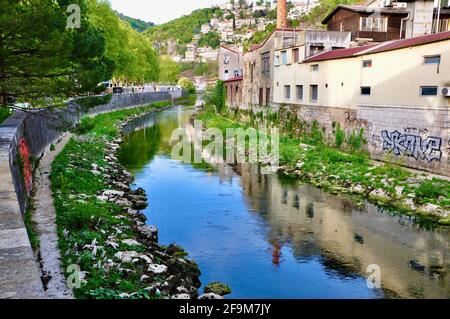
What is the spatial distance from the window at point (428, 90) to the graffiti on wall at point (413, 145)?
176 centimetres

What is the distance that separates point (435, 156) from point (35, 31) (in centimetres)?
1493

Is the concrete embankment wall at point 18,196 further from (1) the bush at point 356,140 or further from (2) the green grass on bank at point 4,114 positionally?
(1) the bush at point 356,140

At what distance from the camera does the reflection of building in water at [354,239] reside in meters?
9.55

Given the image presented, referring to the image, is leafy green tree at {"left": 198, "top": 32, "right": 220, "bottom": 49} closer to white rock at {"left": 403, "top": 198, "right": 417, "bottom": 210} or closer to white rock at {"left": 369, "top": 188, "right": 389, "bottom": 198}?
white rock at {"left": 369, "top": 188, "right": 389, "bottom": 198}

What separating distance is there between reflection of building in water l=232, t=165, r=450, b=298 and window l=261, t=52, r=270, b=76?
1832 centimetres

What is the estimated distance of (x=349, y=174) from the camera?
17.5 metres

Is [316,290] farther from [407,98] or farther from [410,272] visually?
[407,98]

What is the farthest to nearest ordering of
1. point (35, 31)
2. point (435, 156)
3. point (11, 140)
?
point (435, 156) < point (35, 31) < point (11, 140)

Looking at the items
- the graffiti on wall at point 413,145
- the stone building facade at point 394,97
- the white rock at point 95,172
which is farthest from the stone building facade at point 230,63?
the white rock at point 95,172

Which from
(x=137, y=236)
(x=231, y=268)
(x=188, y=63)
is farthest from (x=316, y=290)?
(x=188, y=63)

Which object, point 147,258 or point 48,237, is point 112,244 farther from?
point 48,237

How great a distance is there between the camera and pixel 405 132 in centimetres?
1752

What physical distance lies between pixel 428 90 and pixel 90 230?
14.1 m

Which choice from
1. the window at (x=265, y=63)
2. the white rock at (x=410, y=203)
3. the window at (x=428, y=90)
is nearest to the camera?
the white rock at (x=410, y=203)
